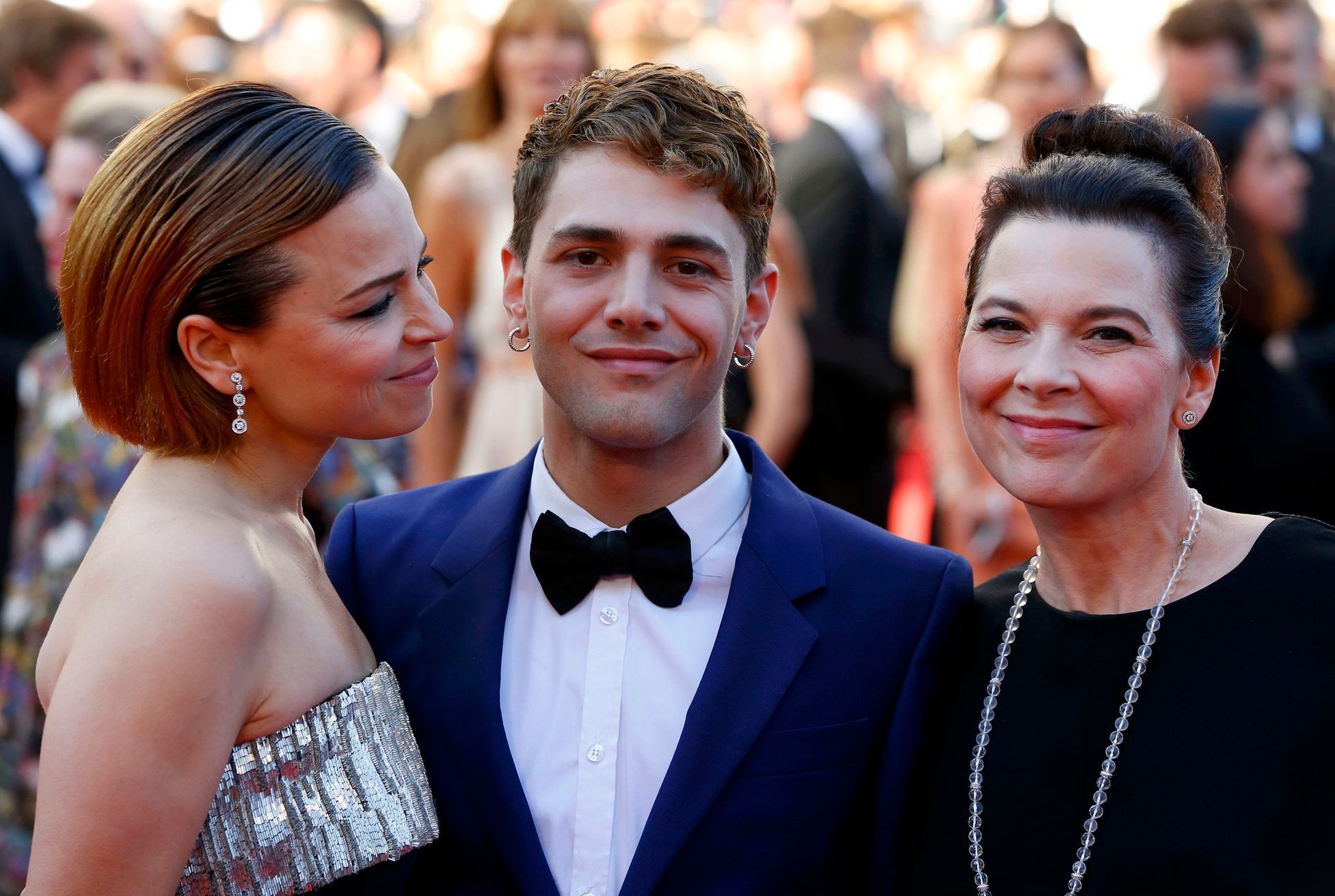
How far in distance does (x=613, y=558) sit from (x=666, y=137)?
2.54 ft

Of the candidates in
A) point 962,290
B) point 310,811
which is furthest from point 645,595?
point 962,290

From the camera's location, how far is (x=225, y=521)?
2373mm

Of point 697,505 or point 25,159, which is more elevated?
point 25,159

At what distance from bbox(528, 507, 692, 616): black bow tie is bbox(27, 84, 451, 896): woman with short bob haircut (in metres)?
0.35

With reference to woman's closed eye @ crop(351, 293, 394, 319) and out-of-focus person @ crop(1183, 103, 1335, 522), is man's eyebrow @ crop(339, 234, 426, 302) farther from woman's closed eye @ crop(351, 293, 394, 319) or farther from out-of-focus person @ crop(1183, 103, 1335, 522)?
out-of-focus person @ crop(1183, 103, 1335, 522)

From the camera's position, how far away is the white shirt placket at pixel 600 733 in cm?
248

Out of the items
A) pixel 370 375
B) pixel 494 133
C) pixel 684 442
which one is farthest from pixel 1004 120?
pixel 370 375

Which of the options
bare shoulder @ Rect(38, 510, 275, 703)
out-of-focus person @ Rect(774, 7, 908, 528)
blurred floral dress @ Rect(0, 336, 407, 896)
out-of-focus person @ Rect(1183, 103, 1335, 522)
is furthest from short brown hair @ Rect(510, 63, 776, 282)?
out-of-focus person @ Rect(774, 7, 908, 528)

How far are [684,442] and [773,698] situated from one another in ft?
1.83

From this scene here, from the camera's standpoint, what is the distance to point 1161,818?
231cm

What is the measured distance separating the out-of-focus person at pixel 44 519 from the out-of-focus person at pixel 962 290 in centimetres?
292

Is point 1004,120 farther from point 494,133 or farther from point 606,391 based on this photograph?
point 606,391

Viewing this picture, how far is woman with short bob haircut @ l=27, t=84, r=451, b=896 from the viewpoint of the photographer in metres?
2.15

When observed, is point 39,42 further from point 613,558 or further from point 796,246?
point 613,558
